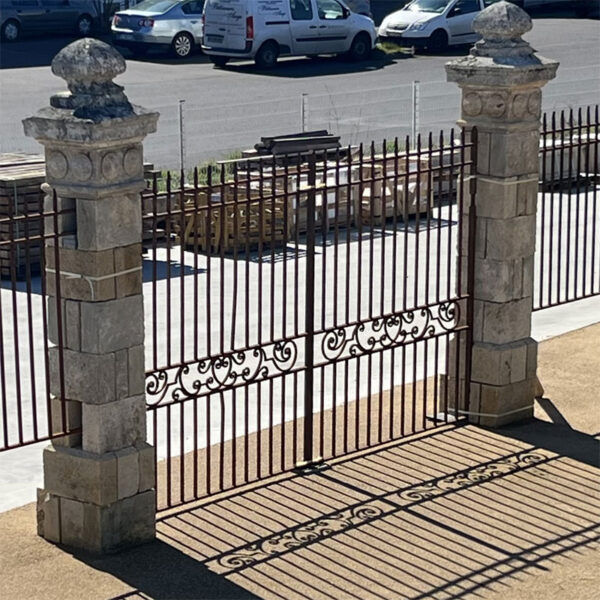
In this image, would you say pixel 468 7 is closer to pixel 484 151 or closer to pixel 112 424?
pixel 484 151

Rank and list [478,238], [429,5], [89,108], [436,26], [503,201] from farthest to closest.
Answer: [429,5] → [436,26] → [478,238] → [503,201] → [89,108]

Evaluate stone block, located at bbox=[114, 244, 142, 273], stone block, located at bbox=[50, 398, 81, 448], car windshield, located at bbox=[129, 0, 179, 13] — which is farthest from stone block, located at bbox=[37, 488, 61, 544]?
car windshield, located at bbox=[129, 0, 179, 13]

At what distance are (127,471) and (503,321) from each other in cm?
348

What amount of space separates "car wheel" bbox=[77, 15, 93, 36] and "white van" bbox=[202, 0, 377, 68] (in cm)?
588

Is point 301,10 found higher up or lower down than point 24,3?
lower down

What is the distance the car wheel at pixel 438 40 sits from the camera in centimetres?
3503

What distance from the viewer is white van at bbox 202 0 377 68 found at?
31703 millimetres

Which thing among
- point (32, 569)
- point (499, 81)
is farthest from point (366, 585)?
point (499, 81)

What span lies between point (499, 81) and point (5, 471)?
428 cm

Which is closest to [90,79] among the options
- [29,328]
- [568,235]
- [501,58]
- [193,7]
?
[29,328]

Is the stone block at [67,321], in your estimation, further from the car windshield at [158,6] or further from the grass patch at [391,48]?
the grass patch at [391,48]

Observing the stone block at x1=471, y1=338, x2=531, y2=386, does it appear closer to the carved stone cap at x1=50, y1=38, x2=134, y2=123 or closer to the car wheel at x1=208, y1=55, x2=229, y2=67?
the carved stone cap at x1=50, y1=38, x2=134, y2=123

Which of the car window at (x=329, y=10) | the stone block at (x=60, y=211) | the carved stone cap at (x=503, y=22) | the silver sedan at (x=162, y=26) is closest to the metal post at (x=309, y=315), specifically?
the carved stone cap at (x=503, y=22)

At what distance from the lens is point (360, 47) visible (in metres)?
33.9
